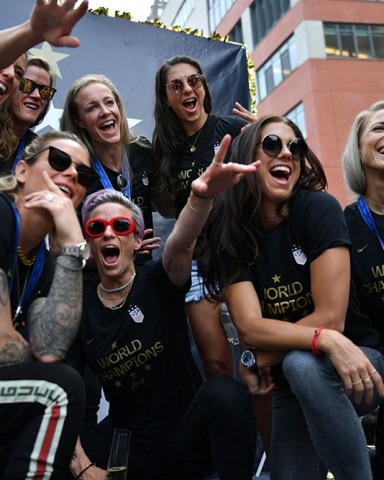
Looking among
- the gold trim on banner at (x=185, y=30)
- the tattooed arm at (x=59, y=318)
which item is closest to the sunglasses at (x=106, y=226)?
the tattooed arm at (x=59, y=318)

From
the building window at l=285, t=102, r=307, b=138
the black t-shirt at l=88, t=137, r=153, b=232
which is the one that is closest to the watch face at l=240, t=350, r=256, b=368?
the black t-shirt at l=88, t=137, r=153, b=232

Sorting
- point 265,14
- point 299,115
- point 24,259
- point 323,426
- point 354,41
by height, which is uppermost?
point 265,14

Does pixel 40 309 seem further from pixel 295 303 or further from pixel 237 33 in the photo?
pixel 237 33

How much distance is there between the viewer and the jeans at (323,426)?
2572mm

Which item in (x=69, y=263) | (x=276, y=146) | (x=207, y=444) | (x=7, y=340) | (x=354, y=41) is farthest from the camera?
(x=354, y=41)

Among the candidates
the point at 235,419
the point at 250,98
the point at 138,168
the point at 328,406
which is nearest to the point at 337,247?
the point at 328,406

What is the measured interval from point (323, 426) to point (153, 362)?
0.96 metres

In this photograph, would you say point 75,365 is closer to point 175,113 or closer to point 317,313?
point 317,313

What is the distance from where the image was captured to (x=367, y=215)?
3.45m

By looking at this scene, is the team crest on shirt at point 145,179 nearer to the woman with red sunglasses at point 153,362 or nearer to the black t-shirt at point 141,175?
the black t-shirt at point 141,175

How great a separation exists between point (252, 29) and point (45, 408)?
25994 mm

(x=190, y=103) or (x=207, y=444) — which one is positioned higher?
(x=190, y=103)

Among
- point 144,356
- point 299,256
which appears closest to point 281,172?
point 299,256

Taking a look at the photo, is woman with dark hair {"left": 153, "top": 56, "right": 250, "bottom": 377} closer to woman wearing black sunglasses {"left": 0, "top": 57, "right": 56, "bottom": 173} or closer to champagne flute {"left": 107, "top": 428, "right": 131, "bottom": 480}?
woman wearing black sunglasses {"left": 0, "top": 57, "right": 56, "bottom": 173}
